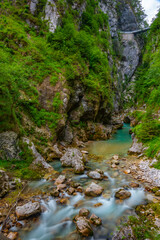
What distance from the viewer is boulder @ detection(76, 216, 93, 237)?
12.6 feet

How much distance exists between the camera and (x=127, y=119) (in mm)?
35250

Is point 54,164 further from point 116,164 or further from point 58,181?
point 116,164

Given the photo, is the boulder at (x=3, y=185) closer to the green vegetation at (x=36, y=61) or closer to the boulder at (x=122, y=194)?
the green vegetation at (x=36, y=61)

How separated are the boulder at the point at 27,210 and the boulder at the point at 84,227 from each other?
1355mm

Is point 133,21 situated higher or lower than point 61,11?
higher

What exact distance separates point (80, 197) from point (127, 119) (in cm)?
3203

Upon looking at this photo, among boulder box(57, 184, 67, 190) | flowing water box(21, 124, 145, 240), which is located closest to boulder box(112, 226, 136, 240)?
flowing water box(21, 124, 145, 240)

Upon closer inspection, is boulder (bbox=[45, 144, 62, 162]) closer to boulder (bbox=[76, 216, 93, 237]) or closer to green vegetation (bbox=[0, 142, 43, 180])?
green vegetation (bbox=[0, 142, 43, 180])

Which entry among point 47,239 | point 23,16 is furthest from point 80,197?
point 23,16

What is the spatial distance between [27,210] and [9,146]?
349 centimetres

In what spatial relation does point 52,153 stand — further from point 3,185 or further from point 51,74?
point 51,74

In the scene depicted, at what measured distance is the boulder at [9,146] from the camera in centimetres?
673

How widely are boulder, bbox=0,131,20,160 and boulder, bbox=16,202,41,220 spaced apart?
2975 millimetres

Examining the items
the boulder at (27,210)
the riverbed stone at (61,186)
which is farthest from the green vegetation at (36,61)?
the boulder at (27,210)
